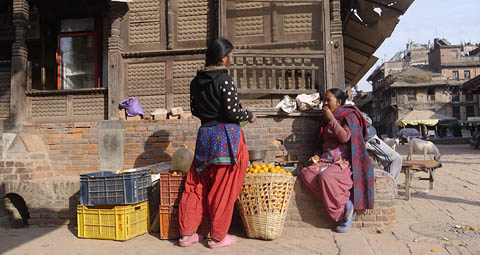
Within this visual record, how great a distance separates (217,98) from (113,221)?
1.81 meters

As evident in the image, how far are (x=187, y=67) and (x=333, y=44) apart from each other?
2.92 meters

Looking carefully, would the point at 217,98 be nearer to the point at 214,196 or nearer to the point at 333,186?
the point at 214,196

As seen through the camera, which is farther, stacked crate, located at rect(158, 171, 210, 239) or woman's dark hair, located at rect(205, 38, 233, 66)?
stacked crate, located at rect(158, 171, 210, 239)

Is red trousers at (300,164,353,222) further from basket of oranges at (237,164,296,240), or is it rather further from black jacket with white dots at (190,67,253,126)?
black jacket with white dots at (190,67,253,126)

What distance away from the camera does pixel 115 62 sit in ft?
22.6

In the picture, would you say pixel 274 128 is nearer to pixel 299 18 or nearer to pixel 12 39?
pixel 299 18

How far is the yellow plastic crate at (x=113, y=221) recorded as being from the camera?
370cm

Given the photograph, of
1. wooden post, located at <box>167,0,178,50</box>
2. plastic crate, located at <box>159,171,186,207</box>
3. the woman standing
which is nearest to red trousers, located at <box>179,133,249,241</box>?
the woman standing

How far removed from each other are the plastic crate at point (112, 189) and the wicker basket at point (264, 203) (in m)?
1.25

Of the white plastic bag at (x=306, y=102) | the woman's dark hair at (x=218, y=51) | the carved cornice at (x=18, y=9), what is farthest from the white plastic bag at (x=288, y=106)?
the carved cornice at (x=18, y=9)

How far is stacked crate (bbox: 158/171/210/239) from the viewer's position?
3.69 metres

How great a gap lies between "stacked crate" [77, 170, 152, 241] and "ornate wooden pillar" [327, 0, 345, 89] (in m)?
3.45

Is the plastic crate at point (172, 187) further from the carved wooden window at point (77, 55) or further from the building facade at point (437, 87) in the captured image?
the building facade at point (437, 87)

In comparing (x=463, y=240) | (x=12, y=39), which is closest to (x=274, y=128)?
(x=463, y=240)
